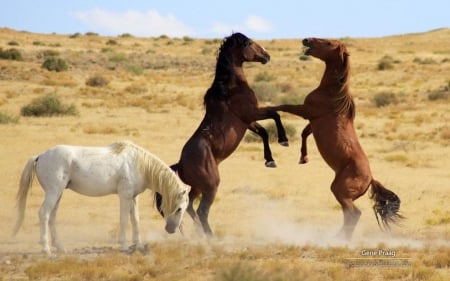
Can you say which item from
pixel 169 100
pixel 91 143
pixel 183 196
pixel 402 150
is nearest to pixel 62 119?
→ pixel 91 143

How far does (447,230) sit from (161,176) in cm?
472

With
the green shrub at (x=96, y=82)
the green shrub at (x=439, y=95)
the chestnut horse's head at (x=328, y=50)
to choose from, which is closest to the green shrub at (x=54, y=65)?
the green shrub at (x=96, y=82)

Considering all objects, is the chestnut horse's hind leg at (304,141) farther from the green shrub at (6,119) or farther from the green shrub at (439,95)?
the green shrub at (439,95)

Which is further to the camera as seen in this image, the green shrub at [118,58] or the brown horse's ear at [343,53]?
the green shrub at [118,58]

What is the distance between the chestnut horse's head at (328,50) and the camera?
391 inches

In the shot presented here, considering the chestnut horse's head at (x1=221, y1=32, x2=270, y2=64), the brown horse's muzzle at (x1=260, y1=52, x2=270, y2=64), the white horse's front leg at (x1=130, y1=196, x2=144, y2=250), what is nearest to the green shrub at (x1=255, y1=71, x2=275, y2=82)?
the brown horse's muzzle at (x1=260, y1=52, x2=270, y2=64)

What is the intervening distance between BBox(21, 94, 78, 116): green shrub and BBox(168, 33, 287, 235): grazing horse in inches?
675

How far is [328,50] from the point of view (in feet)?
32.7

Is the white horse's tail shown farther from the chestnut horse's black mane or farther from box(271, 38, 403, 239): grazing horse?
box(271, 38, 403, 239): grazing horse

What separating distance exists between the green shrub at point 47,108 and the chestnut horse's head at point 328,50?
17.7 m

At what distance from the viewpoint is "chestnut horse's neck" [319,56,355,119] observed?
32.5 feet

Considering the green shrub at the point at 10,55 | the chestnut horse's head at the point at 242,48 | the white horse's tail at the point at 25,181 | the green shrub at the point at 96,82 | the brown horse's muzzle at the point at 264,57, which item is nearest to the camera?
the white horse's tail at the point at 25,181

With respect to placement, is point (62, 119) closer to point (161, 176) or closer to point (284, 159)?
point (284, 159)

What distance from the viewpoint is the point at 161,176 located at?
9.09m
